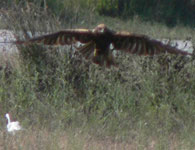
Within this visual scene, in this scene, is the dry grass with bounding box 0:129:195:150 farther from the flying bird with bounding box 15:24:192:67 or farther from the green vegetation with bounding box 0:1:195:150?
the flying bird with bounding box 15:24:192:67

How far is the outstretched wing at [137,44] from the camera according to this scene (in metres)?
4.92

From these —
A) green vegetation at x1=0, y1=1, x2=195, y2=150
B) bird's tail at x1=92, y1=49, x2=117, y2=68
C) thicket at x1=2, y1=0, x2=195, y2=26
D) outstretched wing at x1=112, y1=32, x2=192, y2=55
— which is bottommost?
thicket at x1=2, y1=0, x2=195, y2=26

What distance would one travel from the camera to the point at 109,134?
5.49 m

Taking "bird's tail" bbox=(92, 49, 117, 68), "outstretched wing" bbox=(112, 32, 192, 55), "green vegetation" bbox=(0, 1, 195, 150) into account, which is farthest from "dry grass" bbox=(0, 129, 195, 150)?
"outstretched wing" bbox=(112, 32, 192, 55)

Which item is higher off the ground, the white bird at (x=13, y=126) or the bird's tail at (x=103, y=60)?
the bird's tail at (x=103, y=60)

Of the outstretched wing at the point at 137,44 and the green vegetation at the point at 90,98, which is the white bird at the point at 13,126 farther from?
the outstretched wing at the point at 137,44

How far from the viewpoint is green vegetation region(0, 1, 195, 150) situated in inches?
205

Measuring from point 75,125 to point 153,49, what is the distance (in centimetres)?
139

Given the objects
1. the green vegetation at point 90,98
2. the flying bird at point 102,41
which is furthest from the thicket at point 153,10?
the flying bird at point 102,41

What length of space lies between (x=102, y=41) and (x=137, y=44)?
0.40 m

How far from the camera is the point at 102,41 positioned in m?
5.11

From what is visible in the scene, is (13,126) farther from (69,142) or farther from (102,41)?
(102,41)

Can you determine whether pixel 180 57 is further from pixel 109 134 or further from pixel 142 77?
pixel 109 134

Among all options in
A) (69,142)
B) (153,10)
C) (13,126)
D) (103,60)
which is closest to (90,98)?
(103,60)
